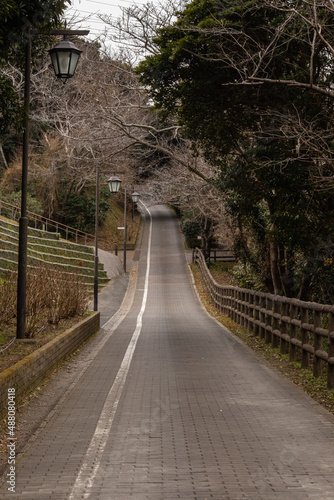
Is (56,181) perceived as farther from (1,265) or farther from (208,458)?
(208,458)

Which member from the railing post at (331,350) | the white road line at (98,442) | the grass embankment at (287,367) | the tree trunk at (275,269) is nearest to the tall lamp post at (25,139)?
the white road line at (98,442)

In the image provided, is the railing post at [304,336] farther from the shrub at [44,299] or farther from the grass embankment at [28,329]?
the shrub at [44,299]

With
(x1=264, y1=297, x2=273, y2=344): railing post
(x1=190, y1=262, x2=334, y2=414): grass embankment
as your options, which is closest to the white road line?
(x1=190, y1=262, x2=334, y2=414): grass embankment

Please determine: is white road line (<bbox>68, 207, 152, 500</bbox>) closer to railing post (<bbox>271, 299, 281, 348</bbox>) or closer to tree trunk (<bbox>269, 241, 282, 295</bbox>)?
railing post (<bbox>271, 299, 281, 348</bbox>)

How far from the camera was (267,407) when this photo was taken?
783 cm

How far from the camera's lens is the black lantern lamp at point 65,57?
10.4 metres

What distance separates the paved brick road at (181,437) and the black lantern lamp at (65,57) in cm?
541

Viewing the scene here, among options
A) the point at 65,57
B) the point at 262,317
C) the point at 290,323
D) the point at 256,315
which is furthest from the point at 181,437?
the point at 256,315

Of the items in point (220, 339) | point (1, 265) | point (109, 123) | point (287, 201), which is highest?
point (109, 123)

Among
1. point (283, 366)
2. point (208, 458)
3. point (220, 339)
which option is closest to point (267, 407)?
point (208, 458)

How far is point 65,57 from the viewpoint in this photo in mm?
10469

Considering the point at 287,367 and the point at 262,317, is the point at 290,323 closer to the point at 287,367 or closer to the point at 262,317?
the point at 287,367

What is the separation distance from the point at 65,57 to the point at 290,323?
259 inches

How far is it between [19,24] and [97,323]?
454 inches
